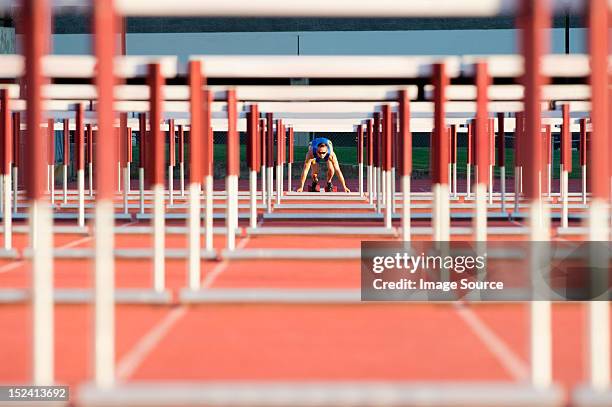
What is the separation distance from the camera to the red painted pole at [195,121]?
691 cm

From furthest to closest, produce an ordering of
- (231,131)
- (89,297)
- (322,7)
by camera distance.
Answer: (231,131)
(89,297)
(322,7)

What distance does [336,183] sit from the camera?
3484 cm

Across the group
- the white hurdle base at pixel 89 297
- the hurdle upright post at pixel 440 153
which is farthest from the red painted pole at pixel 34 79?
the hurdle upright post at pixel 440 153

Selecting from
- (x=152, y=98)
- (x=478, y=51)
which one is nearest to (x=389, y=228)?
(x=152, y=98)

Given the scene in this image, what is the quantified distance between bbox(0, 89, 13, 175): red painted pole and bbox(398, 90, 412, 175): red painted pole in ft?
15.3

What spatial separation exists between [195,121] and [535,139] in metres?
3.41

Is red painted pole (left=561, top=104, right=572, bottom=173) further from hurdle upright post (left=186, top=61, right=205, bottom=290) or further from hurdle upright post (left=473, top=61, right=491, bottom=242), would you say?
hurdle upright post (left=186, top=61, right=205, bottom=290)

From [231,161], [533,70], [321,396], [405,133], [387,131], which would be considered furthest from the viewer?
[387,131]

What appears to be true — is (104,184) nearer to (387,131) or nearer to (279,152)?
(387,131)

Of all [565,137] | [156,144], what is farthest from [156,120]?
[565,137]

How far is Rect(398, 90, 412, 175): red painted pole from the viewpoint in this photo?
9.20m

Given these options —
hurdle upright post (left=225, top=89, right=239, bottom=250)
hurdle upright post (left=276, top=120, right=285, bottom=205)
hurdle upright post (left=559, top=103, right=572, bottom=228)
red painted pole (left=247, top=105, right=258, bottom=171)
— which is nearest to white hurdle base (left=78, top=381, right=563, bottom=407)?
hurdle upright post (left=225, top=89, right=239, bottom=250)

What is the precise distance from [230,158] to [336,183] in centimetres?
2469

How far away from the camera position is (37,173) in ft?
13.6
